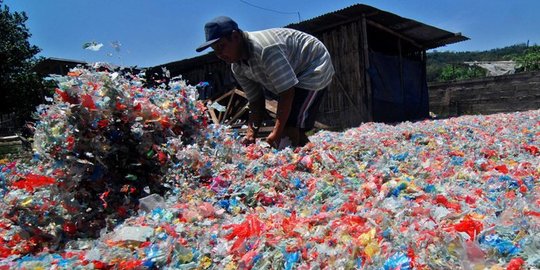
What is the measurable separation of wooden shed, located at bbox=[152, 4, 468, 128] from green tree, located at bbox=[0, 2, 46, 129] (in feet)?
30.9

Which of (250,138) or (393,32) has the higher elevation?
(393,32)

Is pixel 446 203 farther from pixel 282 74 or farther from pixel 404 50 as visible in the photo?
pixel 404 50

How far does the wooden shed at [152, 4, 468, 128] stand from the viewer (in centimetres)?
899

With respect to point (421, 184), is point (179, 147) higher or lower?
higher

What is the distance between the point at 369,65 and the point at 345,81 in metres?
0.64

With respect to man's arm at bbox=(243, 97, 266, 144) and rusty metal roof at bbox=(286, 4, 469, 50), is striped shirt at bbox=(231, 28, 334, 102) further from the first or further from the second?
rusty metal roof at bbox=(286, 4, 469, 50)

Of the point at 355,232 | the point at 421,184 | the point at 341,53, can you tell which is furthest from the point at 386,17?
the point at 355,232

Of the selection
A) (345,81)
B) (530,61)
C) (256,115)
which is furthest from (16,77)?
(530,61)

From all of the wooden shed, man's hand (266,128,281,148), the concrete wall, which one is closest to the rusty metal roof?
the wooden shed

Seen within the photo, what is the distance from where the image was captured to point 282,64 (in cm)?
282

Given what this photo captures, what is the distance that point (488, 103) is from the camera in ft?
39.9

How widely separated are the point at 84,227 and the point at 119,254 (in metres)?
0.63

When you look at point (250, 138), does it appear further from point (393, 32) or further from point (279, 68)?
point (393, 32)

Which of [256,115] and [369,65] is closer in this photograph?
[256,115]
